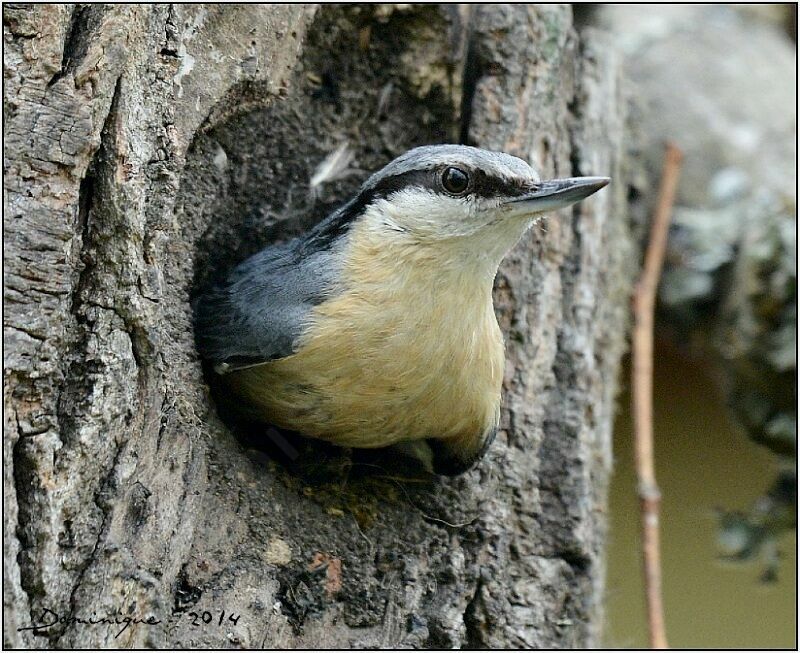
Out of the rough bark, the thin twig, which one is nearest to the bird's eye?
the rough bark

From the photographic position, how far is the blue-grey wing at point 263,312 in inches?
87.0

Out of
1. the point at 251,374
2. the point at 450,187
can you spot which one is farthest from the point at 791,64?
the point at 251,374

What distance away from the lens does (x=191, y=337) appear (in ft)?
7.13

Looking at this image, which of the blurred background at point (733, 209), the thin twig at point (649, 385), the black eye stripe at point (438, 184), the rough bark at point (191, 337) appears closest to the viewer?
the rough bark at point (191, 337)

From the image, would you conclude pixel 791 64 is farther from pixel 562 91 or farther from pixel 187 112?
pixel 187 112

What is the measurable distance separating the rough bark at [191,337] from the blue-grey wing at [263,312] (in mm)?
120

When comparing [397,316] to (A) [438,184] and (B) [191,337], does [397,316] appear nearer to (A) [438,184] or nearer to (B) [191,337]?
(A) [438,184]

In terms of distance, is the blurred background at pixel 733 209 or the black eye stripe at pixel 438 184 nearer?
the black eye stripe at pixel 438 184

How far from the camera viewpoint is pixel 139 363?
1917 millimetres

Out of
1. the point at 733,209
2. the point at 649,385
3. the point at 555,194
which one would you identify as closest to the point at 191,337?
the point at 555,194

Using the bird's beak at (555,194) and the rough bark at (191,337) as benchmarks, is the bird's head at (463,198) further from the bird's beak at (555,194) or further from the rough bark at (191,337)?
the rough bark at (191,337)

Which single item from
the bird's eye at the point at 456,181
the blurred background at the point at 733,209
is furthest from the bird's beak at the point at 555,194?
the blurred background at the point at 733,209

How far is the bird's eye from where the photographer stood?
2.18 metres

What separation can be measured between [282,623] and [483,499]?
631 mm
